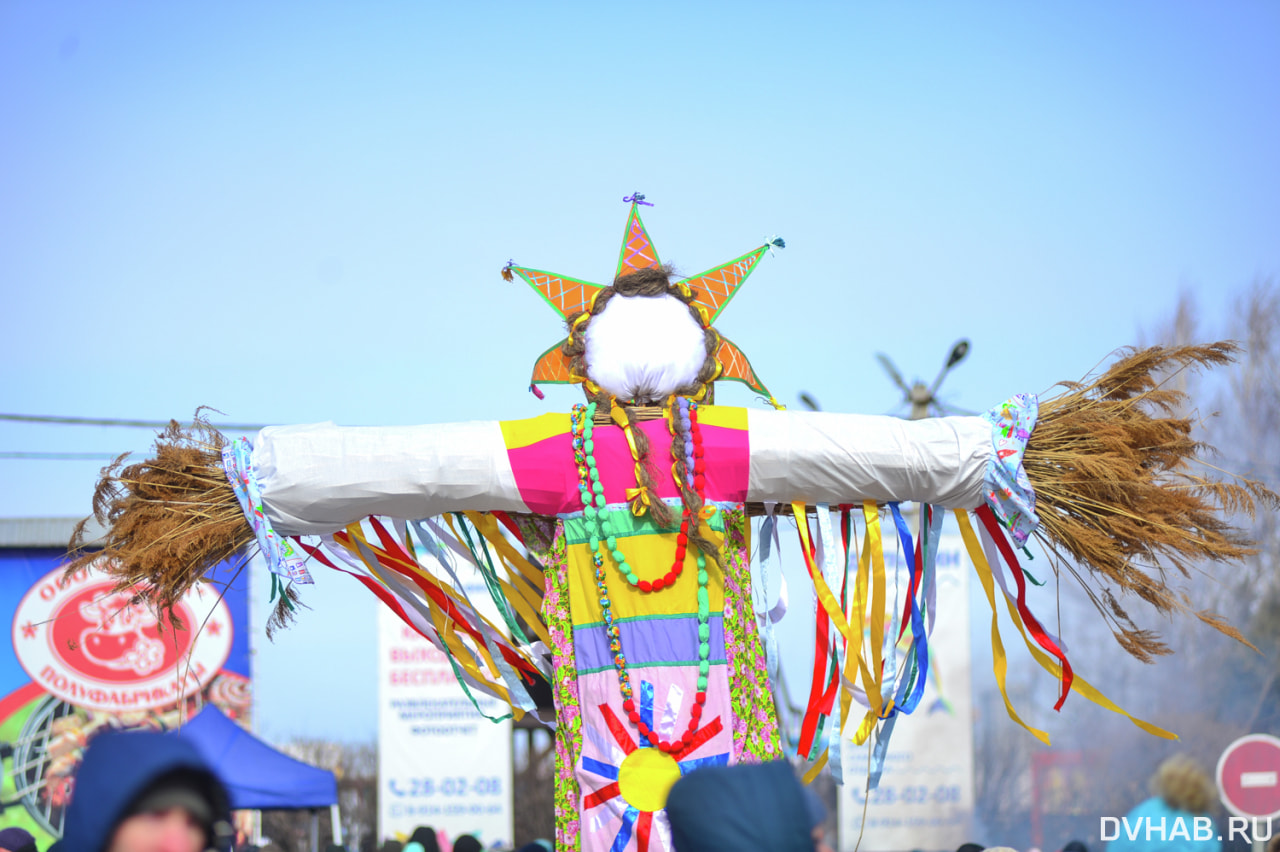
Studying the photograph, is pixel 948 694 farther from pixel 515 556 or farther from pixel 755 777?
pixel 755 777

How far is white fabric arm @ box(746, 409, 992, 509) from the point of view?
3.69 m

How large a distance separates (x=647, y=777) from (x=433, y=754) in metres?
8.85

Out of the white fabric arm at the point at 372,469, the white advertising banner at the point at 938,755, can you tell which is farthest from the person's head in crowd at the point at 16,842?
the white advertising banner at the point at 938,755

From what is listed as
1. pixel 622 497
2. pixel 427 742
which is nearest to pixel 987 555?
pixel 622 497

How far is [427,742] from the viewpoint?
39.1 feet

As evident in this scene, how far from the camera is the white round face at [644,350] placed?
3.85 metres

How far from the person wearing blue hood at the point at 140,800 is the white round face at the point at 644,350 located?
2.16 metres

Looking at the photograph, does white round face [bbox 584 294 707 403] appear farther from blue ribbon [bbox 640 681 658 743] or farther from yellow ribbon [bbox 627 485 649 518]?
blue ribbon [bbox 640 681 658 743]

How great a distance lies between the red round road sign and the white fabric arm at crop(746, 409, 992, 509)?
5.40 m

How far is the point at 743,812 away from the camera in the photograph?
Answer: 2.31 m

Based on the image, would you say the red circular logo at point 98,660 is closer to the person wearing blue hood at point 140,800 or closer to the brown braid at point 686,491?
the brown braid at point 686,491

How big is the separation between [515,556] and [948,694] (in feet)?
27.9

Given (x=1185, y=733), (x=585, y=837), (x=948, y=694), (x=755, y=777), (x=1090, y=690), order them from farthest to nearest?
(x=1185, y=733)
(x=948, y=694)
(x=1090, y=690)
(x=585, y=837)
(x=755, y=777)

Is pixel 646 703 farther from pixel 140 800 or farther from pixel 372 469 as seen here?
pixel 140 800
